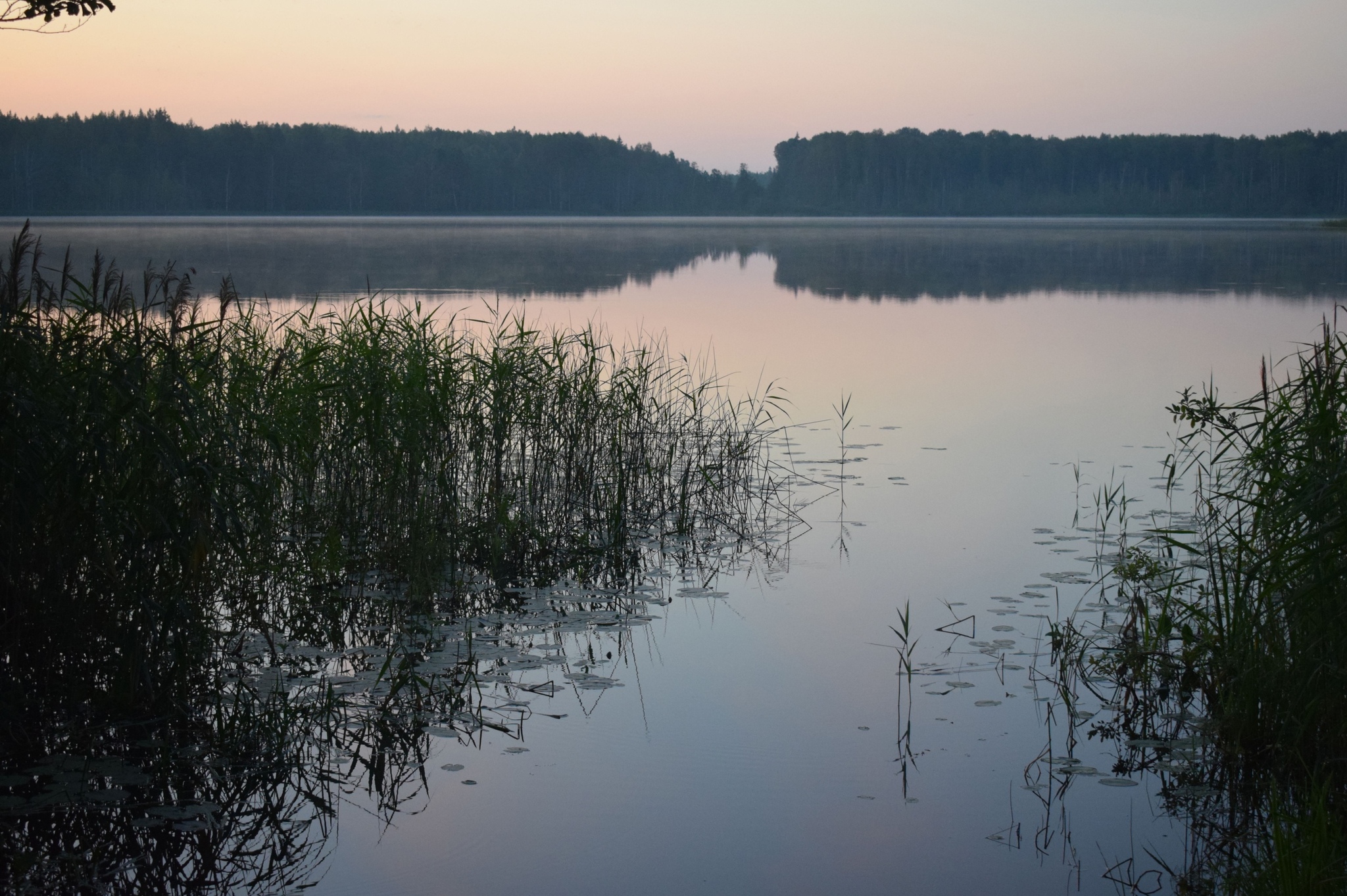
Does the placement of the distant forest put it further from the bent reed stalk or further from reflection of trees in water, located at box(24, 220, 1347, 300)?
the bent reed stalk

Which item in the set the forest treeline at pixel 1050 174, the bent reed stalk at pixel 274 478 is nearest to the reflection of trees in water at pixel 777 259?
the bent reed stalk at pixel 274 478

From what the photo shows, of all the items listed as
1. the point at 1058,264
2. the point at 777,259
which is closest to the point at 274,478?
the point at 1058,264

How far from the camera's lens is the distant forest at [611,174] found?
323 feet

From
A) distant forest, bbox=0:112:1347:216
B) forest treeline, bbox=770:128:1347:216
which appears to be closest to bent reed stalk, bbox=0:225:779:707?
distant forest, bbox=0:112:1347:216

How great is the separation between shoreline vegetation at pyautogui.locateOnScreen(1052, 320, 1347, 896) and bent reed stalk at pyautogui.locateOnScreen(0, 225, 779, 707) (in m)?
2.70

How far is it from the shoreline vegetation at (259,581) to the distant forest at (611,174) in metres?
94.2

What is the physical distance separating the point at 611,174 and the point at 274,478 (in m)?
124

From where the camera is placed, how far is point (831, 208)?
12912 centimetres

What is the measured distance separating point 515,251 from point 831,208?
95.2 meters

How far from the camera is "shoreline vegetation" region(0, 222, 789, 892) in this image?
3.60 meters

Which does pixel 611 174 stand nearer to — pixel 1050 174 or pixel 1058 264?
pixel 1050 174

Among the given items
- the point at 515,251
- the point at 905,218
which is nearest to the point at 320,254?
the point at 515,251

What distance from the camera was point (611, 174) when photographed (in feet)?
411

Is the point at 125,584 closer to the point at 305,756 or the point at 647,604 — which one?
the point at 305,756
